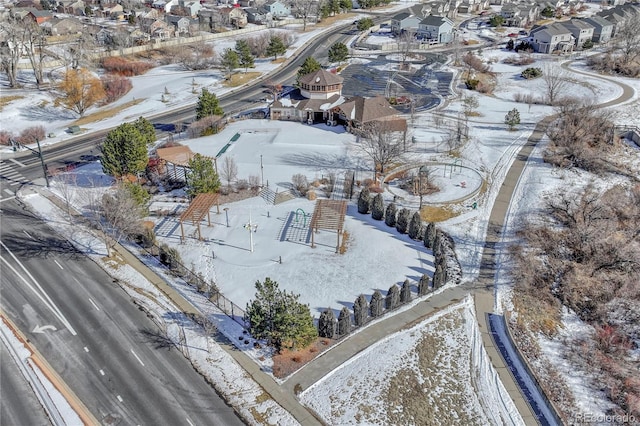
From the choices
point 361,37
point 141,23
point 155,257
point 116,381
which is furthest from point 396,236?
point 141,23

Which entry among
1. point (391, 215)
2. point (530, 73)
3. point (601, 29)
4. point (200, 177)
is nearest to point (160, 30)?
point (530, 73)

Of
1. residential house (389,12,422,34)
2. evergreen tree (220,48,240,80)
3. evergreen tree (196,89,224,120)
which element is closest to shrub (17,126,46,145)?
evergreen tree (196,89,224,120)

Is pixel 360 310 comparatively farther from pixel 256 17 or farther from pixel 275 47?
pixel 256 17

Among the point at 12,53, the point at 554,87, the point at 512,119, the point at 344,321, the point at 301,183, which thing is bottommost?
the point at 344,321

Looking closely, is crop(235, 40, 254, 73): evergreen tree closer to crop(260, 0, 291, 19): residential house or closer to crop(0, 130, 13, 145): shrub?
crop(0, 130, 13, 145): shrub

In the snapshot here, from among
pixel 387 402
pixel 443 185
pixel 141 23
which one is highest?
pixel 141 23

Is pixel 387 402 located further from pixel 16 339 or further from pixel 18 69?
pixel 18 69
